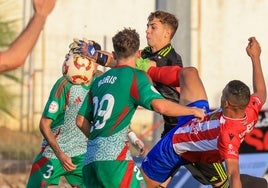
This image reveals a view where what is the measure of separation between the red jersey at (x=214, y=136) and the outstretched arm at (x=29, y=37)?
121 inches

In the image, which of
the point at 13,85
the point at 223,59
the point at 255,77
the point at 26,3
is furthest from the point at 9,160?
the point at 255,77

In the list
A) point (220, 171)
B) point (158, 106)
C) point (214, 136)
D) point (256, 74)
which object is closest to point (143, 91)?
point (158, 106)

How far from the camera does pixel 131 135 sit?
10938mm

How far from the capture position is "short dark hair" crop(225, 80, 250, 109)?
9.64 metres

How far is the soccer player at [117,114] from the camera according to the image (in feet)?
30.5

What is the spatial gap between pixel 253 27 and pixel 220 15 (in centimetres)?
54

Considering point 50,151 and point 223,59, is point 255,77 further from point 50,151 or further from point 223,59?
point 223,59

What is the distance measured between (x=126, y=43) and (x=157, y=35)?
80.3 inches

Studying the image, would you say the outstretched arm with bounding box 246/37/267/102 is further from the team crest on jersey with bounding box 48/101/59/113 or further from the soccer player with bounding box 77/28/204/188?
the team crest on jersey with bounding box 48/101/59/113

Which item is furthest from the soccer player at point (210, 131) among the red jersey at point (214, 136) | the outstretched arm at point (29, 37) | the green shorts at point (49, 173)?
the outstretched arm at point (29, 37)

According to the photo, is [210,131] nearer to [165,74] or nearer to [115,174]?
[165,74]

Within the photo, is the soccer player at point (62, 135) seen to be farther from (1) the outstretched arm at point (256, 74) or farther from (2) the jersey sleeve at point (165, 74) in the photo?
(1) the outstretched arm at point (256, 74)

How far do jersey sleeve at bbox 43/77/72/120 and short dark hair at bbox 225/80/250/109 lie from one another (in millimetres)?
2087

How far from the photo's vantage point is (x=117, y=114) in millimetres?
9312
